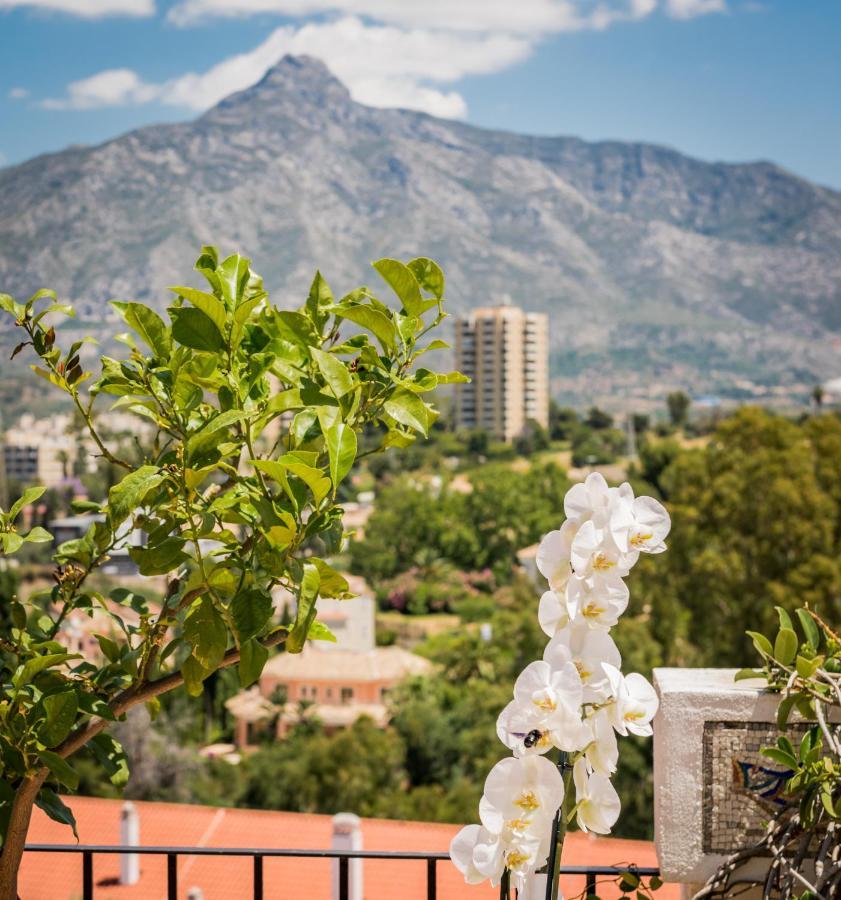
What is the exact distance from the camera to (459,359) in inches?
2982

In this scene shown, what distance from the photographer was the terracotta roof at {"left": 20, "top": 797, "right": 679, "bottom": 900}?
1005 cm

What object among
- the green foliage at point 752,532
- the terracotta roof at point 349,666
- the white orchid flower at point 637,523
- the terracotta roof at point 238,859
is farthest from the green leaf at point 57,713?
the terracotta roof at point 349,666

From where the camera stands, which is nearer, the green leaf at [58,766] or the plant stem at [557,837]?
the plant stem at [557,837]

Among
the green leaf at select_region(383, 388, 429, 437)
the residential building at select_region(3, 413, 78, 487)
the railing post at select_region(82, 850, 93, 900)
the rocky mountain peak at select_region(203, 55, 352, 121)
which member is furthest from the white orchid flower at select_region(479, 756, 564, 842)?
the rocky mountain peak at select_region(203, 55, 352, 121)

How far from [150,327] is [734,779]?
2.83ft

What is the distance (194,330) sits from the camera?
0.99 meters

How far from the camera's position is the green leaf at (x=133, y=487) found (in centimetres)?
93

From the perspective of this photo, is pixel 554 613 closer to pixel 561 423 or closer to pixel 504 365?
pixel 561 423

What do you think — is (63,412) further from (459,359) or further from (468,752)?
(468,752)

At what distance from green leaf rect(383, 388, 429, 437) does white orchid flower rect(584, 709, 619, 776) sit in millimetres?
306

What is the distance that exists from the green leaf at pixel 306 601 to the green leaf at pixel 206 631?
65mm

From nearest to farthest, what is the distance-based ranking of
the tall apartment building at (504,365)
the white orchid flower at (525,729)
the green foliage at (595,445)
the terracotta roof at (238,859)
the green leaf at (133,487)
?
the white orchid flower at (525,729), the green leaf at (133,487), the terracotta roof at (238,859), the green foliage at (595,445), the tall apartment building at (504,365)

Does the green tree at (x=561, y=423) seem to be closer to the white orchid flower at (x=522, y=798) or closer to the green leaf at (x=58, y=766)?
the green leaf at (x=58, y=766)

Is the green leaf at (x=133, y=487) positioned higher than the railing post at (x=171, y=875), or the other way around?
the green leaf at (x=133, y=487)
